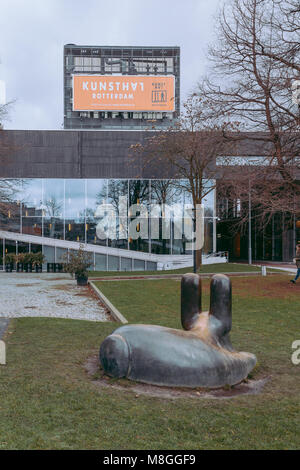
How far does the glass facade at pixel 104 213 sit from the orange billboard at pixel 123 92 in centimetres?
1524

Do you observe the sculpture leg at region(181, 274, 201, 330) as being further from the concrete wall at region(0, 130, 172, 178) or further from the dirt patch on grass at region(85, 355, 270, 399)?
the concrete wall at region(0, 130, 172, 178)

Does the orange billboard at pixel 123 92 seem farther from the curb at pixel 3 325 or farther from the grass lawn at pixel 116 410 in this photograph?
the grass lawn at pixel 116 410

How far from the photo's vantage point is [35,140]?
38.1 m

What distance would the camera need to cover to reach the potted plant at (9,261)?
33.3 m

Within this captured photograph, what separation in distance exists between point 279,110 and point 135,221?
24.6 meters

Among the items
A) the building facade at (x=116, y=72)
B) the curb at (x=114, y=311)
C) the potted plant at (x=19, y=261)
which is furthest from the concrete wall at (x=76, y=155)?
the curb at (x=114, y=311)

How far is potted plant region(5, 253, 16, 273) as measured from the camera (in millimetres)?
33344

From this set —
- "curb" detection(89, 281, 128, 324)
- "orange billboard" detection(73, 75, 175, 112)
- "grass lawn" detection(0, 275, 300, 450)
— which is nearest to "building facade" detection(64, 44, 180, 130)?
"orange billboard" detection(73, 75, 175, 112)

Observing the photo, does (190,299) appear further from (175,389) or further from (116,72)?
(116,72)

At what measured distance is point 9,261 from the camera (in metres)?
33.4

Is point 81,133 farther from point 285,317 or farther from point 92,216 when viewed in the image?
point 285,317

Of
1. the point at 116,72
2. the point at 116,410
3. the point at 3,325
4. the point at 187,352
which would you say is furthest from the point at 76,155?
the point at 116,410

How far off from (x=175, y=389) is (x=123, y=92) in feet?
158

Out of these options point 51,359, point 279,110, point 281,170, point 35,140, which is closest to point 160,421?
point 51,359
